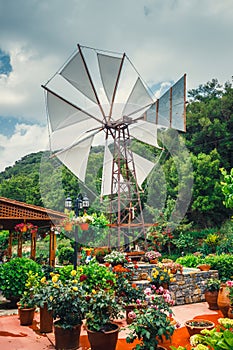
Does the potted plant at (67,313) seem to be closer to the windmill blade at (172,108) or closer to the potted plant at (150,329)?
the potted plant at (150,329)

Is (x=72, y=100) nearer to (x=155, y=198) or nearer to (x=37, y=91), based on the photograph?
(x=37, y=91)

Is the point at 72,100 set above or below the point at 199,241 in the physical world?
above

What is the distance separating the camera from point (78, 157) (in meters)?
10.8

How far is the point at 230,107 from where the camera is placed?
21.0 meters

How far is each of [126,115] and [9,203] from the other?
14.5ft

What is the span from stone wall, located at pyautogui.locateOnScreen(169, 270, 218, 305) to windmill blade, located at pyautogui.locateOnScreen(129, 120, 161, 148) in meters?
5.05

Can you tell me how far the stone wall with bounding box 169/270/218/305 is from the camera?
759 cm

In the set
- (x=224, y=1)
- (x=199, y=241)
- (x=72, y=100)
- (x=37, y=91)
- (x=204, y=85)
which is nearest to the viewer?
(x=224, y=1)

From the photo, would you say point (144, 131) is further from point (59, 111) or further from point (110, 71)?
point (59, 111)

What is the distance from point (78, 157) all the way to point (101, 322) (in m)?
7.07

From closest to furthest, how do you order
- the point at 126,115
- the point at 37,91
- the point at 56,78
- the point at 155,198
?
the point at 56,78
the point at 126,115
the point at 37,91
the point at 155,198

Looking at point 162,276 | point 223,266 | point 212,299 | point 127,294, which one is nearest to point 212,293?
point 212,299

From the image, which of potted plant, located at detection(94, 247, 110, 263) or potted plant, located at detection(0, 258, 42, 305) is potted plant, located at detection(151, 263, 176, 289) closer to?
potted plant, located at detection(0, 258, 42, 305)

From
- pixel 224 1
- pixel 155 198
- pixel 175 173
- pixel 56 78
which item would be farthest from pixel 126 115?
pixel 175 173
